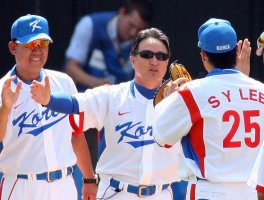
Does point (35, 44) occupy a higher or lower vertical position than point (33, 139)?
higher

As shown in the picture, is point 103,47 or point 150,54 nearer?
point 150,54

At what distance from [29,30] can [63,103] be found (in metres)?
0.77

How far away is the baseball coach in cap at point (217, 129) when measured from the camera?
4.81 m

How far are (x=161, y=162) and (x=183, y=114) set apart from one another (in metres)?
0.86

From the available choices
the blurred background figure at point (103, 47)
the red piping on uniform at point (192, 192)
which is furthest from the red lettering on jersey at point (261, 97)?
the blurred background figure at point (103, 47)

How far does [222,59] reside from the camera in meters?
4.98

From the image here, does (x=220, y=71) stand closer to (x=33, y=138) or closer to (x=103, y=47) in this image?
(x=33, y=138)

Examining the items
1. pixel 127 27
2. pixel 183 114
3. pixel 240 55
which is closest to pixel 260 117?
pixel 183 114

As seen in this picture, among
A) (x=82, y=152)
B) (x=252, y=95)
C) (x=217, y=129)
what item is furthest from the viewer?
(x=82, y=152)

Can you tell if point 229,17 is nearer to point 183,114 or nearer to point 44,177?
point 44,177

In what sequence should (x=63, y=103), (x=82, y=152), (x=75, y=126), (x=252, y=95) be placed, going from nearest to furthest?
1. (x=252, y=95)
2. (x=63, y=103)
3. (x=75, y=126)
4. (x=82, y=152)

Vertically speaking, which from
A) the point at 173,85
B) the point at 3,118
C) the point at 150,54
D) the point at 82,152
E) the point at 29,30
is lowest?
the point at 82,152

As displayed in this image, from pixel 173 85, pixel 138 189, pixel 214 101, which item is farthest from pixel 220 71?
pixel 138 189

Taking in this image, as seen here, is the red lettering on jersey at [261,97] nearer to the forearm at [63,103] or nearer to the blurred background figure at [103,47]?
the forearm at [63,103]
